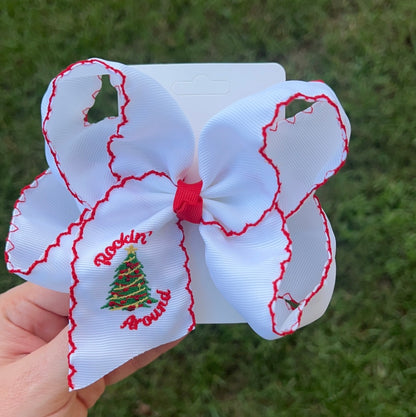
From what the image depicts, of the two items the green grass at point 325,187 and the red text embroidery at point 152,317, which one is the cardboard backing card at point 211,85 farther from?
the green grass at point 325,187

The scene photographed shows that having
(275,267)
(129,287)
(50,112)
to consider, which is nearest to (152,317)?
(129,287)

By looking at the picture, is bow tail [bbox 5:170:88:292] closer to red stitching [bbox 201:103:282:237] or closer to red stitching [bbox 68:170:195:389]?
red stitching [bbox 68:170:195:389]

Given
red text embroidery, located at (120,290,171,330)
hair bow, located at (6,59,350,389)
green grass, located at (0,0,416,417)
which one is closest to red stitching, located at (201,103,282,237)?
hair bow, located at (6,59,350,389)

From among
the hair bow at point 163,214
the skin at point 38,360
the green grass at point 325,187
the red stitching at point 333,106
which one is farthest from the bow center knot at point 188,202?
the green grass at point 325,187

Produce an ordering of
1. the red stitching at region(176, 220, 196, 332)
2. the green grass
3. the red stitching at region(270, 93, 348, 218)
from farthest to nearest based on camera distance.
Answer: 1. the green grass
2. the red stitching at region(176, 220, 196, 332)
3. the red stitching at region(270, 93, 348, 218)

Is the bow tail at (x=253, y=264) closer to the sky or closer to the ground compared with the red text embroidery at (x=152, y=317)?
closer to the sky

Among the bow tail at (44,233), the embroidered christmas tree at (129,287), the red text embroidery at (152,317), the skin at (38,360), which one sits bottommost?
the skin at (38,360)
